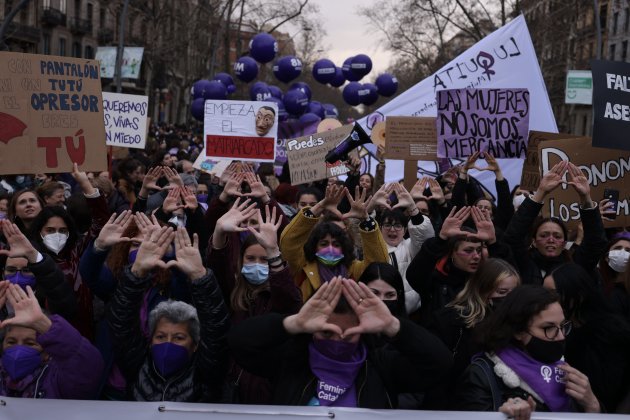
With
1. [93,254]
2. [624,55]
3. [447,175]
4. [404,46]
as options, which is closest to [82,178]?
[93,254]

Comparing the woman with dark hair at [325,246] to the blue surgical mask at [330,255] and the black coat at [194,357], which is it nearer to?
the blue surgical mask at [330,255]

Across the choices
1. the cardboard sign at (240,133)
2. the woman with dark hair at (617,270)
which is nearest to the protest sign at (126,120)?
the cardboard sign at (240,133)

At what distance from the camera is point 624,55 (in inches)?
2137

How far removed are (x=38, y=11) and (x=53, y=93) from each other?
1781 inches

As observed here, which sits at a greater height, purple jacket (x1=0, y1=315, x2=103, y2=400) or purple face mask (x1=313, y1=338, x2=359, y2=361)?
purple face mask (x1=313, y1=338, x2=359, y2=361)

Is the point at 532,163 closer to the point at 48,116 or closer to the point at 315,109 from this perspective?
the point at 48,116

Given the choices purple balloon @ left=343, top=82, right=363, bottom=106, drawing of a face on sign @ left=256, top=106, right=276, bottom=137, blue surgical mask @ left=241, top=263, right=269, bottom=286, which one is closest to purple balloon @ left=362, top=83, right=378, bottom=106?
purple balloon @ left=343, top=82, right=363, bottom=106

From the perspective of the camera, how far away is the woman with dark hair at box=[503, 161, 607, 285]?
458 centimetres

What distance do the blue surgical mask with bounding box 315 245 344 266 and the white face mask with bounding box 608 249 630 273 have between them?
1579 mm

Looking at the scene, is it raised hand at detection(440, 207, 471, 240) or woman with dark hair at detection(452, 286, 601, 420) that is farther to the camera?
raised hand at detection(440, 207, 471, 240)

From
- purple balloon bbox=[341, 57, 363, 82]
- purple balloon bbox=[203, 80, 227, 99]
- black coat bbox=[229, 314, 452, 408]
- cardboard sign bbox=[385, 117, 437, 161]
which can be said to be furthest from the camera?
purple balloon bbox=[341, 57, 363, 82]

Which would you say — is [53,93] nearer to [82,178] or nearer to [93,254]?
[82,178]

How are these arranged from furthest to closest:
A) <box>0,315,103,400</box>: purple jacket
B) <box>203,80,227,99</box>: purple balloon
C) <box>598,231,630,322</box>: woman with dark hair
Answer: <box>203,80,227,99</box>: purple balloon → <box>598,231,630,322</box>: woman with dark hair → <box>0,315,103,400</box>: purple jacket

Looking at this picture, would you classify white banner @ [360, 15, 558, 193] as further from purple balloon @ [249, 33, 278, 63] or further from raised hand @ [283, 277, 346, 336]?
purple balloon @ [249, 33, 278, 63]
